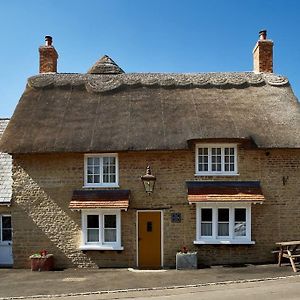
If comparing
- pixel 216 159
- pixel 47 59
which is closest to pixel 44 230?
pixel 216 159

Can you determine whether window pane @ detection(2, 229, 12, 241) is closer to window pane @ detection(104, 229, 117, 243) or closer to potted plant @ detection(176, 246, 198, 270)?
window pane @ detection(104, 229, 117, 243)

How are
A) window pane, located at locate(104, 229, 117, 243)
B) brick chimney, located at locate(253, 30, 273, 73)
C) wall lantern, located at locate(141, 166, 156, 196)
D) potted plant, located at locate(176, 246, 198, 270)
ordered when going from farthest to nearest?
brick chimney, located at locate(253, 30, 273, 73)
window pane, located at locate(104, 229, 117, 243)
wall lantern, located at locate(141, 166, 156, 196)
potted plant, located at locate(176, 246, 198, 270)

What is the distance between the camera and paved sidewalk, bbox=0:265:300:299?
12570 millimetres

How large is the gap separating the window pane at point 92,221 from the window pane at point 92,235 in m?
0.20

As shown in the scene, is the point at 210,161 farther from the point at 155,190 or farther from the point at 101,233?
the point at 101,233

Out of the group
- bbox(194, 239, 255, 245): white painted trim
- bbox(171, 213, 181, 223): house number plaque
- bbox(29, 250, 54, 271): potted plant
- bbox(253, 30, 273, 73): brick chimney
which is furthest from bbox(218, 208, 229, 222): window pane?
bbox(253, 30, 273, 73): brick chimney

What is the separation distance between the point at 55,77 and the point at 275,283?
1349cm

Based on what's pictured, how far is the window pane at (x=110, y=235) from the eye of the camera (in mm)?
16172

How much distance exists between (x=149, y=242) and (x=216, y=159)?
14.1 feet

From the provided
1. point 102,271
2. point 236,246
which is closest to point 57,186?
point 102,271

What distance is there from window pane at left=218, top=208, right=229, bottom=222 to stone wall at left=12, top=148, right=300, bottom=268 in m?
1.01

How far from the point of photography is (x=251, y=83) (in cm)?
1911

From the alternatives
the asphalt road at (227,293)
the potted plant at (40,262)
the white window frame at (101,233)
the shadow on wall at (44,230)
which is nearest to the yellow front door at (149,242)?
the white window frame at (101,233)

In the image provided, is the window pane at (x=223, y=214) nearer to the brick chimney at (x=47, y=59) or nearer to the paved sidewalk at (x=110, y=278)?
the paved sidewalk at (x=110, y=278)
